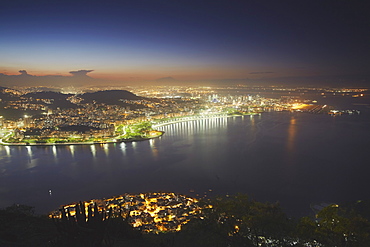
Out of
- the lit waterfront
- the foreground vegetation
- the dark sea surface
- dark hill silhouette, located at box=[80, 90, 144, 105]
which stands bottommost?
the dark sea surface

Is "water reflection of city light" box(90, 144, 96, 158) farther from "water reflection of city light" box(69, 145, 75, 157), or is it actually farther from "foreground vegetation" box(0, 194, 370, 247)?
"foreground vegetation" box(0, 194, 370, 247)

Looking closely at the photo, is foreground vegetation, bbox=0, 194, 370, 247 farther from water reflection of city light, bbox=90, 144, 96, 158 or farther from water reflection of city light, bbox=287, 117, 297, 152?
water reflection of city light, bbox=287, 117, 297, 152

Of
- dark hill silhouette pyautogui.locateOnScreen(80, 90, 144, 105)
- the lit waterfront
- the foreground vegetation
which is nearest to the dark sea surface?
the lit waterfront

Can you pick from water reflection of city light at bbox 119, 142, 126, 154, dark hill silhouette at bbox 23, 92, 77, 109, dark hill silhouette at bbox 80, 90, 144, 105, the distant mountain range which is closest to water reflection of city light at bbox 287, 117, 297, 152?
water reflection of city light at bbox 119, 142, 126, 154

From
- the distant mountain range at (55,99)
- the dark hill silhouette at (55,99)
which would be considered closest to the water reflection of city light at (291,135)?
the distant mountain range at (55,99)

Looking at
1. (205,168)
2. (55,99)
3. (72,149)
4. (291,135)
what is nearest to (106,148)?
(72,149)

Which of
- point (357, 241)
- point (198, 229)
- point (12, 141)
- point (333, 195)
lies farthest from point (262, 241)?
point (12, 141)

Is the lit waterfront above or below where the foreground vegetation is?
below

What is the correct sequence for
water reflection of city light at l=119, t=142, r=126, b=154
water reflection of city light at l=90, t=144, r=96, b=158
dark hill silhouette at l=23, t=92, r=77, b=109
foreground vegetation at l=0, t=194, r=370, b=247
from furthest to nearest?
dark hill silhouette at l=23, t=92, r=77, b=109, water reflection of city light at l=119, t=142, r=126, b=154, water reflection of city light at l=90, t=144, r=96, b=158, foreground vegetation at l=0, t=194, r=370, b=247

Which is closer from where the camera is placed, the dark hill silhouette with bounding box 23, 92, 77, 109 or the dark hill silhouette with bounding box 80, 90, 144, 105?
the dark hill silhouette with bounding box 23, 92, 77, 109

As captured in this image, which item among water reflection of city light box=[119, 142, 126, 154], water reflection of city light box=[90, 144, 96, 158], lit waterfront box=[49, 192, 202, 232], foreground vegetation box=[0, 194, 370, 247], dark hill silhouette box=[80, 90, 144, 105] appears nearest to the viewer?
foreground vegetation box=[0, 194, 370, 247]

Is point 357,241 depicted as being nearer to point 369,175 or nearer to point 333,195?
point 333,195
